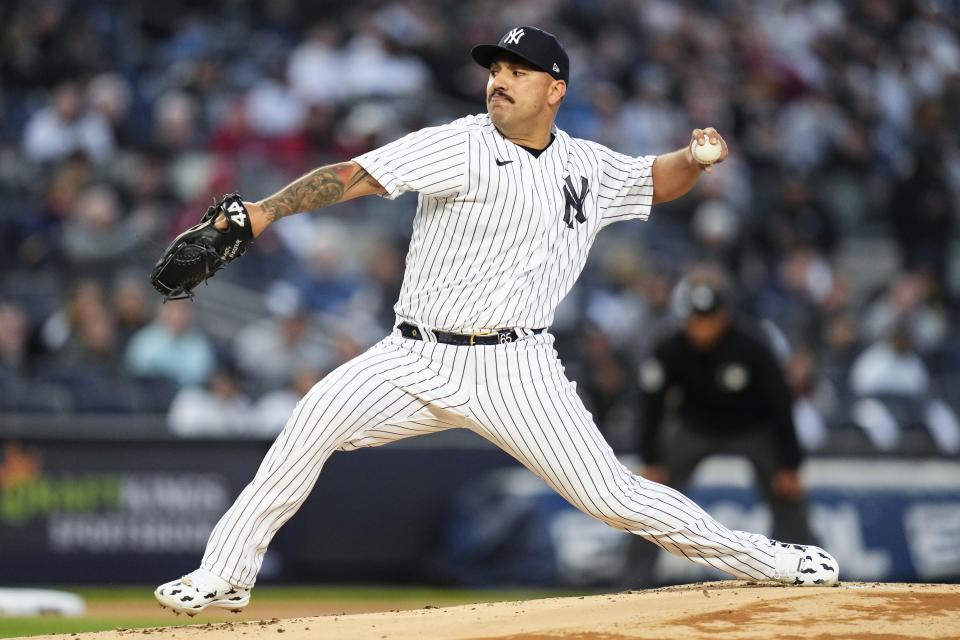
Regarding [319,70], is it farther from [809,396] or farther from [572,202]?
[572,202]

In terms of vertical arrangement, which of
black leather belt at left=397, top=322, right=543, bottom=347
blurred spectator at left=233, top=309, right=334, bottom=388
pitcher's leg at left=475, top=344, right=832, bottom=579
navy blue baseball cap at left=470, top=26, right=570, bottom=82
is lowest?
pitcher's leg at left=475, top=344, right=832, bottom=579

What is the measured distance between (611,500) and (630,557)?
349 centimetres

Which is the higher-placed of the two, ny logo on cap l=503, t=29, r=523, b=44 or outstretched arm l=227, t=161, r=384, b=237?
ny logo on cap l=503, t=29, r=523, b=44

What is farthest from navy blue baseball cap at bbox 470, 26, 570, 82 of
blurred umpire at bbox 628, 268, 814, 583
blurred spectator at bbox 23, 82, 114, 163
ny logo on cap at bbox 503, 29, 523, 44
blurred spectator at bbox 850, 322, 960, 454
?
blurred spectator at bbox 23, 82, 114, 163

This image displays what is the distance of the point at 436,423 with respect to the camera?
5312 millimetres

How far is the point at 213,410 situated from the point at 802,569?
5.82m

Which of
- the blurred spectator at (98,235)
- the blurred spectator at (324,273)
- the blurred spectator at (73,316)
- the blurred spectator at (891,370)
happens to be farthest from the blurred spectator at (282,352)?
the blurred spectator at (891,370)

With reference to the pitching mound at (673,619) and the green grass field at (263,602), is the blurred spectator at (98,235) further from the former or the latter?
the pitching mound at (673,619)

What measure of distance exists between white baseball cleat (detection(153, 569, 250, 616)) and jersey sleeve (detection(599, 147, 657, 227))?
77.5 inches

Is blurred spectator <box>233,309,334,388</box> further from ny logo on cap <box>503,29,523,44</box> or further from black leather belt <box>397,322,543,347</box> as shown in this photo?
ny logo on cap <box>503,29,523,44</box>

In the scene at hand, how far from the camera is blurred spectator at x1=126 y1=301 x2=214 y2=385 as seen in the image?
1077 centimetres

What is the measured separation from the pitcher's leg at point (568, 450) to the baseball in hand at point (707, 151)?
0.90 m

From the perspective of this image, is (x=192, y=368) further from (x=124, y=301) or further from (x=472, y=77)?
(x=472, y=77)

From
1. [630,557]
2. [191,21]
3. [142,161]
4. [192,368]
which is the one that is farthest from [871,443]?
[191,21]
